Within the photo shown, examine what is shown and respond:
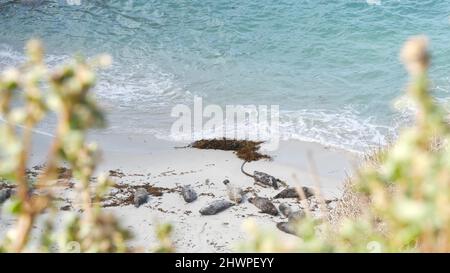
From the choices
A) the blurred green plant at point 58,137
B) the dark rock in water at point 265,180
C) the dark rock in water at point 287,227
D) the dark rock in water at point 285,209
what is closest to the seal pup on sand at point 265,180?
the dark rock in water at point 265,180

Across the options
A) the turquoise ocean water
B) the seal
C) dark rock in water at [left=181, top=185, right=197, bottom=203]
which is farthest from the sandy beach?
the turquoise ocean water

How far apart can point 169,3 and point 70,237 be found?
843 inches

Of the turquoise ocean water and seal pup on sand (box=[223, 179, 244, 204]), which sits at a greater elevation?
the turquoise ocean water

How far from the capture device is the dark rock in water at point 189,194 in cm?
927

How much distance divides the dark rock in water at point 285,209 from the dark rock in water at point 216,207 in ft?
2.76

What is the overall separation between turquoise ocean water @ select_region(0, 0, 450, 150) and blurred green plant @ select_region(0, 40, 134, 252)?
1038cm

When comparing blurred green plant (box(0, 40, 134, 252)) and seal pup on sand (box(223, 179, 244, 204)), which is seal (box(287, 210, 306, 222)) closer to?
seal pup on sand (box(223, 179, 244, 204))

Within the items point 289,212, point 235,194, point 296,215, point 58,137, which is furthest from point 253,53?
point 58,137

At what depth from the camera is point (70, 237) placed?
1847mm

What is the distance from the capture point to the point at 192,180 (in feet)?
33.2

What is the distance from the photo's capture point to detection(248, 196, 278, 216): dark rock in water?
8805mm

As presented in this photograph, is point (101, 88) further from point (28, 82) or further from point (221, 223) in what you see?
point (28, 82)
